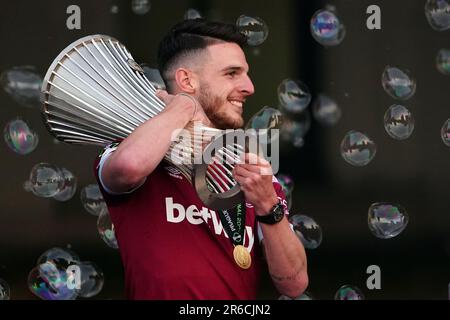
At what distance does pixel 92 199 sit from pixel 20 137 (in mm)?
636

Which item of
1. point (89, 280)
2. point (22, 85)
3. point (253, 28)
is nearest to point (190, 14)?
point (253, 28)

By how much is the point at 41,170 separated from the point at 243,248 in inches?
90.6

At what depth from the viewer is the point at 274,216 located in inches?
142

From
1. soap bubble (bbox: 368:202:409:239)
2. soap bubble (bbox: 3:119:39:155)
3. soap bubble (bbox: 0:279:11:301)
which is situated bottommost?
soap bubble (bbox: 0:279:11:301)

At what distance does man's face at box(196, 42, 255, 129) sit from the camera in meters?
3.88

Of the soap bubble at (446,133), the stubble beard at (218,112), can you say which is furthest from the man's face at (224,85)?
the soap bubble at (446,133)

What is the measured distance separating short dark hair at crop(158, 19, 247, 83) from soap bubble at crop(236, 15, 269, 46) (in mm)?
1630

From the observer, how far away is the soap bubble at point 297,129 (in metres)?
6.06

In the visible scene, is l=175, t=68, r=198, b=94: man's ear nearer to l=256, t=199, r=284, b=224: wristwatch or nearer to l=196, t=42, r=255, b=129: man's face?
l=196, t=42, r=255, b=129: man's face

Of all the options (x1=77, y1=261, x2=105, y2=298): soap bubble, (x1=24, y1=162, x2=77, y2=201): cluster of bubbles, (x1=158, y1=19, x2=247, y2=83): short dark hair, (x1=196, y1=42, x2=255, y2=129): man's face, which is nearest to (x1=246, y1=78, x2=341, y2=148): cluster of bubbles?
(x1=24, y1=162, x2=77, y2=201): cluster of bubbles

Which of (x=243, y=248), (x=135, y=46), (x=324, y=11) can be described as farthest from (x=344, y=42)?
(x=243, y=248)

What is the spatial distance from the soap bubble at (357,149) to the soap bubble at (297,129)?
0.99 feet

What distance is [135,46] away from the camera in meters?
5.90

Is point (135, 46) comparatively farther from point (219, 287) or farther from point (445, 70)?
point (219, 287)
